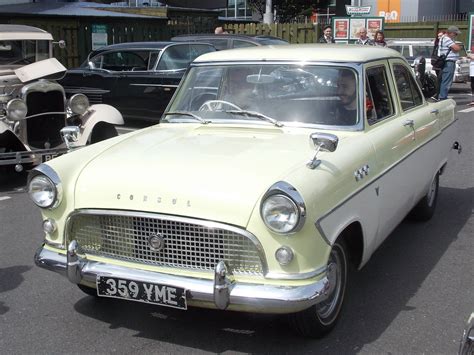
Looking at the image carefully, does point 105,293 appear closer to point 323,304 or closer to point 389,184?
point 323,304

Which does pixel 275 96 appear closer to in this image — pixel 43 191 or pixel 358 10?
pixel 43 191

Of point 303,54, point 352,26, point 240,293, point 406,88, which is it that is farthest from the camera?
point 352,26

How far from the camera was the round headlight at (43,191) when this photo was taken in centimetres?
346

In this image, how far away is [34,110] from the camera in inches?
295

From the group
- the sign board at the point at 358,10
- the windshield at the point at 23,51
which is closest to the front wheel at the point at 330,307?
the windshield at the point at 23,51

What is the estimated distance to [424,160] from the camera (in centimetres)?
498

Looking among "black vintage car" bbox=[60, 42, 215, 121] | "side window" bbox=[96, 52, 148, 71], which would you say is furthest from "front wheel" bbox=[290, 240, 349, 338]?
"side window" bbox=[96, 52, 148, 71]

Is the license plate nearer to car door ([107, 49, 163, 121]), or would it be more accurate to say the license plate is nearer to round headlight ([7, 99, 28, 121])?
round headlight ([7, 99, 28, 121])

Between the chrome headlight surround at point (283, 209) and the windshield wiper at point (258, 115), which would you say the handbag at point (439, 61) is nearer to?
the windshield wiper at point (258, 115)

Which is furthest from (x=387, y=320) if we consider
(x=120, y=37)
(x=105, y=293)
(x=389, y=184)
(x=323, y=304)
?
(x=120, y=37)

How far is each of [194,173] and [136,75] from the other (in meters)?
7.30

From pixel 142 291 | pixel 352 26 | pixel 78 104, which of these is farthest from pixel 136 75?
pixel 352 26

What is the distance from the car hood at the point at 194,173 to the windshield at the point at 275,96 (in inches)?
9.6

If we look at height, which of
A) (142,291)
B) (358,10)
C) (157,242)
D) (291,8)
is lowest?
(142,291)
